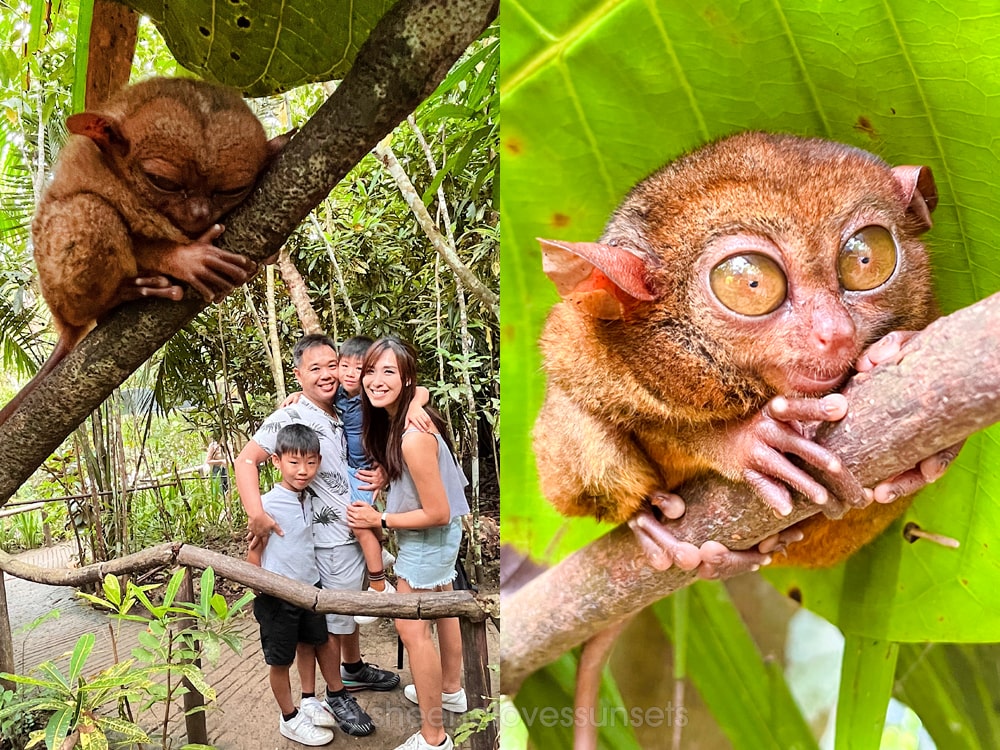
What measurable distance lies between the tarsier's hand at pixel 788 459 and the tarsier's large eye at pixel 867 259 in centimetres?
13

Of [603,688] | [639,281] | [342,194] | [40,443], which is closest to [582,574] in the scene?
[603,688]

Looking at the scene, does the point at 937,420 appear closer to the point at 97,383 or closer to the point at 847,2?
the point at 847,2

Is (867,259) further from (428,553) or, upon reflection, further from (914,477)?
(428,553)

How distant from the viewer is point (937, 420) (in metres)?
0.56

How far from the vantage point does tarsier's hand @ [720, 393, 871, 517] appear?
2.00 ft

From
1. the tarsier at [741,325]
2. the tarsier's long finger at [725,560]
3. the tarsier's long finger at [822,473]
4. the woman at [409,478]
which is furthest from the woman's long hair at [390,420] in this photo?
the tarsier's long finger at [822,473]

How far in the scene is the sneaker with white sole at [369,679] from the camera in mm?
1332

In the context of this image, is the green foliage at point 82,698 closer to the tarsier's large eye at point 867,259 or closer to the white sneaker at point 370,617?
the white sneaker at point 370,617

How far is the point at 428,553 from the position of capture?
4.25 ft

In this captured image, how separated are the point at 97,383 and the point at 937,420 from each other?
3.78 feet

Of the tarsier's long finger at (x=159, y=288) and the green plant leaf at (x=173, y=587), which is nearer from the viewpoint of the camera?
the tarsier's long finger at (x=159, y=288)

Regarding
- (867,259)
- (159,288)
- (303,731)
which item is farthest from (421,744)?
(867,259)

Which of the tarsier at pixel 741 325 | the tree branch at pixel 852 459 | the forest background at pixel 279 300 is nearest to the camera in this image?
the tree branch at pixel 852 459

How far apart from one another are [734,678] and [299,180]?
91 cm
